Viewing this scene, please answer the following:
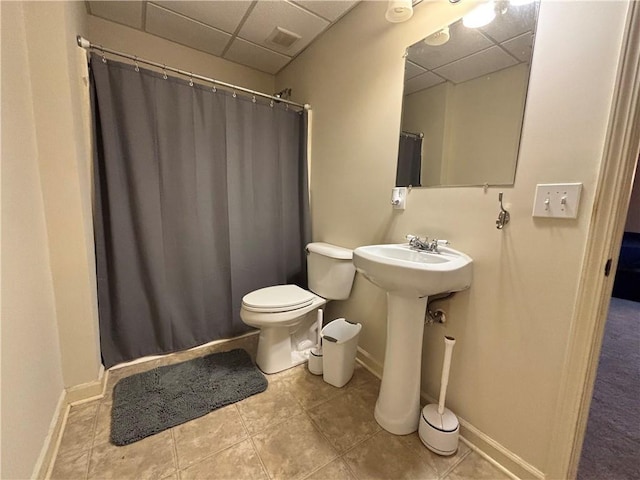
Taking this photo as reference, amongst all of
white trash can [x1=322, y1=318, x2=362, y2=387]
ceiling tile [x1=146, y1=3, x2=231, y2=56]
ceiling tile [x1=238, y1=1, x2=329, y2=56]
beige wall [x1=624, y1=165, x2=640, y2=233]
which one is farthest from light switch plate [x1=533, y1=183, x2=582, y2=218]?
beige wall [x1=624, y1=165, x2=640, y2=233]

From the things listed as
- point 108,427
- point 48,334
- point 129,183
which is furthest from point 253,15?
point 108,427

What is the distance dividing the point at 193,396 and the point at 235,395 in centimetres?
21

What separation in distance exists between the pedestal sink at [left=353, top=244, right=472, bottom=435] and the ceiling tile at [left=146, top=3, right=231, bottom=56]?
70.6 inches

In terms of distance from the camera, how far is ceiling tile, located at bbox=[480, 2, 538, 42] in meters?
0.94

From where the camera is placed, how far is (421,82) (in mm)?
1320

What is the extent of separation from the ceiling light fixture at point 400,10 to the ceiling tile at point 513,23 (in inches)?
12.9

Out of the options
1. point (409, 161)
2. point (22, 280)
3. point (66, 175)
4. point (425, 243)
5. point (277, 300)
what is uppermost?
point (409, 161)

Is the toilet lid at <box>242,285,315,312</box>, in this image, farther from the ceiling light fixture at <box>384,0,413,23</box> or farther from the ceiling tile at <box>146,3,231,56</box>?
the ceiling tile at <box>146,3,231,56</box>

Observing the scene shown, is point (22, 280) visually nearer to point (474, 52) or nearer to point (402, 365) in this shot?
point (402, 365)

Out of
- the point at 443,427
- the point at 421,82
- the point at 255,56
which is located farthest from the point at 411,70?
the point at 443,427

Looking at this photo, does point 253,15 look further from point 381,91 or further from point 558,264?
point 558,264

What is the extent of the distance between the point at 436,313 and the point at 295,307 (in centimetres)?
74

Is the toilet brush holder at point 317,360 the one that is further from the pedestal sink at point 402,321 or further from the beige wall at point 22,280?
the beige wall at point 22,280

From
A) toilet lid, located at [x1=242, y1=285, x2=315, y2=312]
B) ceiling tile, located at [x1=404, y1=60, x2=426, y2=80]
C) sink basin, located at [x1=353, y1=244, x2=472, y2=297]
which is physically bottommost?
toilet lid, located at [x1=242, y1=285, x2=315, y2=312]
